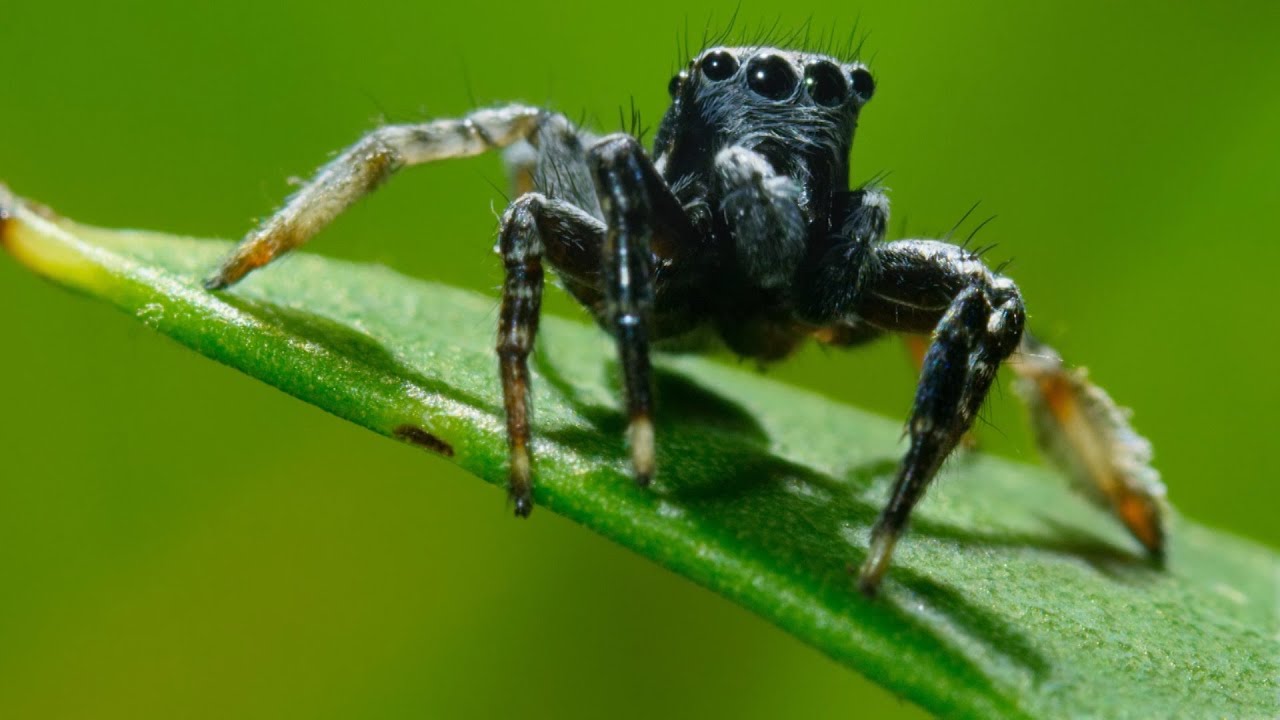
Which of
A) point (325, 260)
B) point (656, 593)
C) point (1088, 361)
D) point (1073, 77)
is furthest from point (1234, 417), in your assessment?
Answer: point (325, 260)

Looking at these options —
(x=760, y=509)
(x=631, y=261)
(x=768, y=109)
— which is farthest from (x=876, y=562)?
(x=768, y=109)

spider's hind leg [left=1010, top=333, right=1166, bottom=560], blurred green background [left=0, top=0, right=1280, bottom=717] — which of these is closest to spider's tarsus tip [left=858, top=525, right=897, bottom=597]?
spider's hind leg [left=1010, top=333, right=1166, bottom=560]

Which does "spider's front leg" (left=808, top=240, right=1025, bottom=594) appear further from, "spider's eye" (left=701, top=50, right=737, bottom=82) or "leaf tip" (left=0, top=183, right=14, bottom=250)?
"leaf tip" (left=0, top=183, right=14, bottom=250)

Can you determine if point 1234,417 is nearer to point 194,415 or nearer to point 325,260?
point 325,260

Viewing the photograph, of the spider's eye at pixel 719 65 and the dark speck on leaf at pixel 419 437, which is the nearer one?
→ the dark speck on leaf at pixel 419 437

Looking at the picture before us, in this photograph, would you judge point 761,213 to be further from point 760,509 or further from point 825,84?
point 760,509

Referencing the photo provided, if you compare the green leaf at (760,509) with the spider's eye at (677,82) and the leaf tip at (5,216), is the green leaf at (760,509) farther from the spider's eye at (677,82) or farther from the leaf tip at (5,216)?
the spider's eye at (677,82)

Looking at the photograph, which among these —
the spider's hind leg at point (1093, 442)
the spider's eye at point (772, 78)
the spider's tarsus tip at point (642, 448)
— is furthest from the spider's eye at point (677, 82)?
the spider's hind leg at point (1093, 442)
